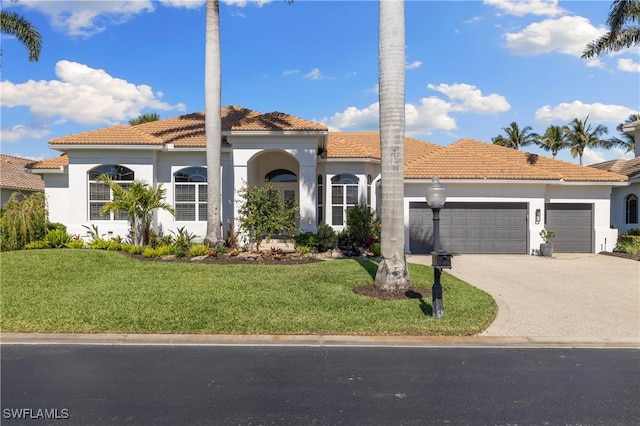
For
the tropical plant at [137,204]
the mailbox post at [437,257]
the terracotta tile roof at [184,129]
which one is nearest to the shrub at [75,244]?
the tropical plant at [137,204]

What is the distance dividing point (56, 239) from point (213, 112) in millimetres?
7549

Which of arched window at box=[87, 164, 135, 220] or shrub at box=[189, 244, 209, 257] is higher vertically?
arched window at box=[87, 164, 135, 220]

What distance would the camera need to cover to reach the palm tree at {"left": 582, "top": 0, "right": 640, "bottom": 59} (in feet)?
60.7

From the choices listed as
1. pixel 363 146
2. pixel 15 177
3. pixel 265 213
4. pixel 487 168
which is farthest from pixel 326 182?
pixel 15 177

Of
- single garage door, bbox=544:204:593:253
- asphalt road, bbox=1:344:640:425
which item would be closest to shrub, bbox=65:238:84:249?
asphalt road, bbox=1:344:640:425

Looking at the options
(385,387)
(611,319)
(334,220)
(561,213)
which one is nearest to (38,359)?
(385,387)

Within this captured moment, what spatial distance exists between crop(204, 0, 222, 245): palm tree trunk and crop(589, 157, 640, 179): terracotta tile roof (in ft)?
69.3

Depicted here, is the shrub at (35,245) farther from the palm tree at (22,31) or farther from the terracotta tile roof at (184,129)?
the palm tree at (22,31)

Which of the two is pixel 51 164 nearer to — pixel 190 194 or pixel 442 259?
pixel 190 194

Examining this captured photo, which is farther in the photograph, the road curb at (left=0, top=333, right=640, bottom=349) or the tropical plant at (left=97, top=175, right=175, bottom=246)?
the tropical plant at (left=97, top=175, right=175, bottom=246)

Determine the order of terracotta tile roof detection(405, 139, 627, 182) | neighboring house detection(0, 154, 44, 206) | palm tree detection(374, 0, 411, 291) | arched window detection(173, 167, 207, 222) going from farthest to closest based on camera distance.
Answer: neighboring house detection(0, 154, 44, 206) < arched window detection(173, 167, 207, 222) < terracotta tile roof detection(405, 139, 627, 182) < palm tree detection(374, 0, 411, 291)

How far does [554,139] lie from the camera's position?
4666cm

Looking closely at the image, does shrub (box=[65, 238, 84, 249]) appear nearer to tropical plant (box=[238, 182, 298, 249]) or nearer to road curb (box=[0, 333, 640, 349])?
tropical plant (box=[238, 182, 298, 249])

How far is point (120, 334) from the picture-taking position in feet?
23.8
